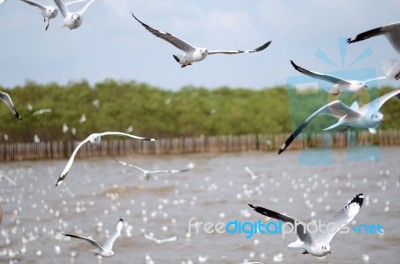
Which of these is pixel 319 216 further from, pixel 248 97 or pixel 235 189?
pixel 248 97

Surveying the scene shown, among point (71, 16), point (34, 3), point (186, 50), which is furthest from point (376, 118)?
point (34, 3)

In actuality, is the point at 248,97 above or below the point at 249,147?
above

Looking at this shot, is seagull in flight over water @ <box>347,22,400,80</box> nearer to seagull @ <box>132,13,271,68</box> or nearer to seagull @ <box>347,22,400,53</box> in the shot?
seagull @ <box>347,22,400,53</box>

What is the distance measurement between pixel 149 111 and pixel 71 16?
1316 centimetres

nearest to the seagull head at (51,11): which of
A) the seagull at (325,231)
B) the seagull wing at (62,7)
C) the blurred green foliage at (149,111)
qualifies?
the seagull wing at (62,7)

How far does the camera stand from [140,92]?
16.6 metres

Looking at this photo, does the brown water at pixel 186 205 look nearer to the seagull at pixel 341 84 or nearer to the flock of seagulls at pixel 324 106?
the flock of seagulls at pixel 324 106

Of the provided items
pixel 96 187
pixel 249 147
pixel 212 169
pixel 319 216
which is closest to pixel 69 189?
pixel 96 187

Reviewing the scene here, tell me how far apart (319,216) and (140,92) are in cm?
881

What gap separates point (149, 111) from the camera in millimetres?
16422

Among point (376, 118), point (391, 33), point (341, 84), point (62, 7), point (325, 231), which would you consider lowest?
point (325, 231)

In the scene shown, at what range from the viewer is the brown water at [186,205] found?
21.8 feet

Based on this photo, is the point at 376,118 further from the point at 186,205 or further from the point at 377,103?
the point at 186,205

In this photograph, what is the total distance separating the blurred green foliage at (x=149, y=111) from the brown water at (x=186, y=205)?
668 mm
